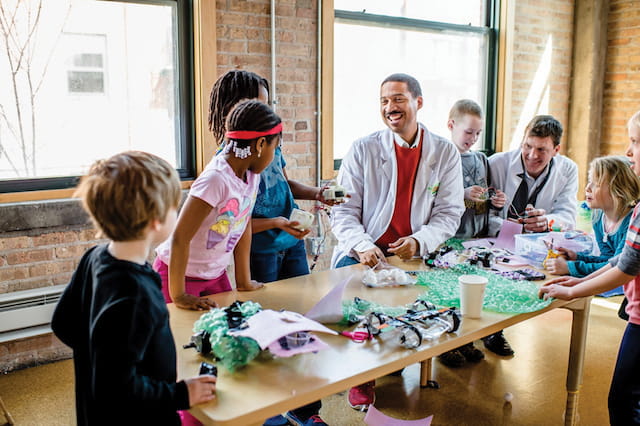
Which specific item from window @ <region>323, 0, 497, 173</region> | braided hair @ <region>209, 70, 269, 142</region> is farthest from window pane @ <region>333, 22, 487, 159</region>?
braided hair @ <region>209, 70, 269, 142</region>

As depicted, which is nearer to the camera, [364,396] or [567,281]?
[567,281]

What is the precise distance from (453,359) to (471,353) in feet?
0.45

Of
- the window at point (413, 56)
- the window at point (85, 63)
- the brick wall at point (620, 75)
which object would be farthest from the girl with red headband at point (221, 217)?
the brick wall at point (620, 75)

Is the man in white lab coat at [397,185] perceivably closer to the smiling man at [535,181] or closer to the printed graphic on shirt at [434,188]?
the printed graphic on shirt at [434,188]

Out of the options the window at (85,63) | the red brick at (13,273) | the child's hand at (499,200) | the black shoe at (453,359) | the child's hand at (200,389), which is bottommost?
the black shoe at (453,359)

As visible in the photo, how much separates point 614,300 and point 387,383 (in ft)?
8.16

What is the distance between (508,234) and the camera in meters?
2.88

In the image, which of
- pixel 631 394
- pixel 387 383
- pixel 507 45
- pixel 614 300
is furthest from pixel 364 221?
pixel 507 45

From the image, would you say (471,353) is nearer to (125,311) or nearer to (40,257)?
(40,257)

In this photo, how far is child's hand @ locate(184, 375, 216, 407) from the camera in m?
1.30

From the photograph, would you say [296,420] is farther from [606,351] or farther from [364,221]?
[606,351]

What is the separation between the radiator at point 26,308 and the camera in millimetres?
3146

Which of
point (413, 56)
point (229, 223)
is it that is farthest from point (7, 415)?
point (413, 56)

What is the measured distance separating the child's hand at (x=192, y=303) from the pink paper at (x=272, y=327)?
0.33m
